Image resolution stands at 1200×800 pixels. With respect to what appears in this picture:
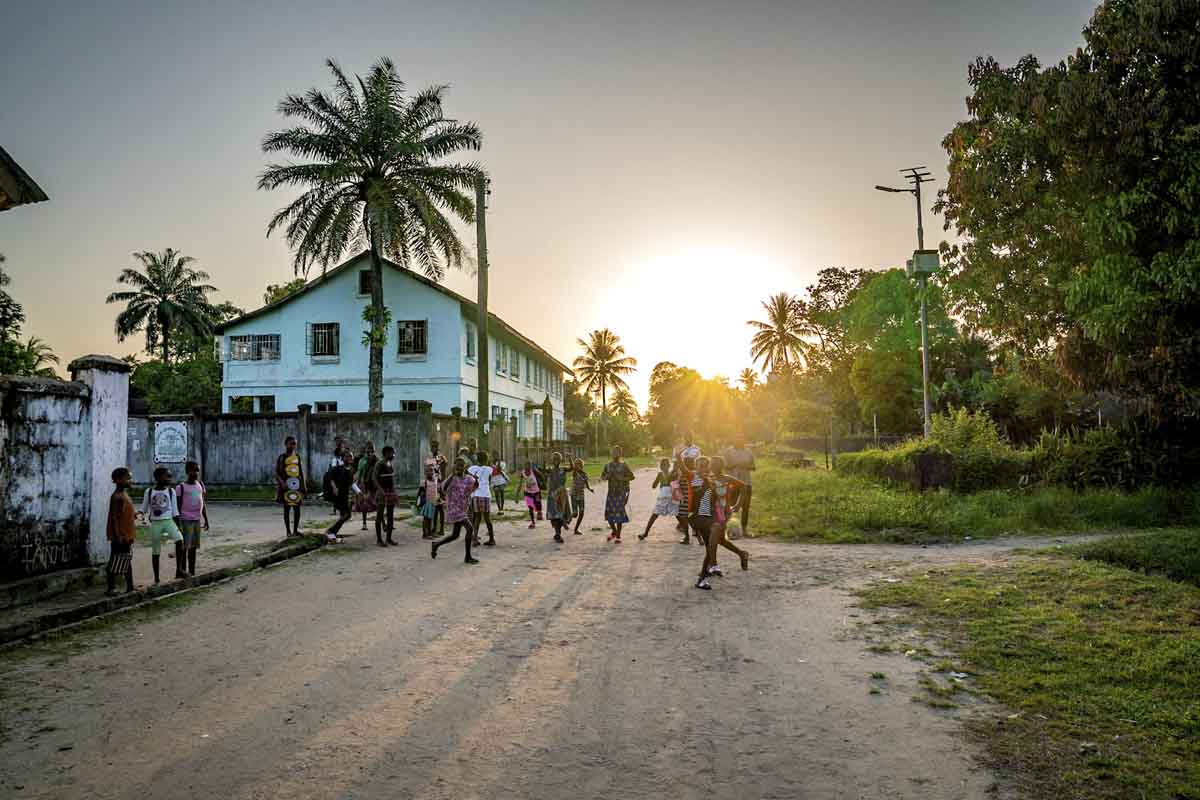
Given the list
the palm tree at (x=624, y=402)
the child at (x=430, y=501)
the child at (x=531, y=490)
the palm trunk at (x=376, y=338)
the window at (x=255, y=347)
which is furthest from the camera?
the palm tree at (x=624, y=402)

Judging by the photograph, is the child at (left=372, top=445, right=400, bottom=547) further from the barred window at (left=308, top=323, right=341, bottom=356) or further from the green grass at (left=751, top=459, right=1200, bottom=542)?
the barred window at (left=308, top=323, right=341, bottom=356)

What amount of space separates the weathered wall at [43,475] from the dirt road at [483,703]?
1710 mm

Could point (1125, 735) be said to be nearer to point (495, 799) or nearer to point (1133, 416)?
point (495, 799)

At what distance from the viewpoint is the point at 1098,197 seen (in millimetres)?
9453

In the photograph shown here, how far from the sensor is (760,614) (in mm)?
7746

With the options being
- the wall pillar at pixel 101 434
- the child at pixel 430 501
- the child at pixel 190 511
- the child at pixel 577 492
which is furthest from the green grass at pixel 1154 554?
the wall pillar at pixel 101 434

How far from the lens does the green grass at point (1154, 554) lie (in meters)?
9.38

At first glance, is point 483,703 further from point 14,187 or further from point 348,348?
point 348,348

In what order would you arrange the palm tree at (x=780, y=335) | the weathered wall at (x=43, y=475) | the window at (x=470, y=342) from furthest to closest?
the palm tree at (x=780, y=335)
the window at (x=470, y=342)
the weathered wall at (x=43, y=475)

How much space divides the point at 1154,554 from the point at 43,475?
12.9m

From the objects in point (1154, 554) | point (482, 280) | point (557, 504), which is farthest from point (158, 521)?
point (482, 280)

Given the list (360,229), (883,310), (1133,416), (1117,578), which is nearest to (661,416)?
(883,310)

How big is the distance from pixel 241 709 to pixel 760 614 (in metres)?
4.61

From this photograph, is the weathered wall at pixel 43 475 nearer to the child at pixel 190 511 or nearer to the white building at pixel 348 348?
the child at pixel 190 511
